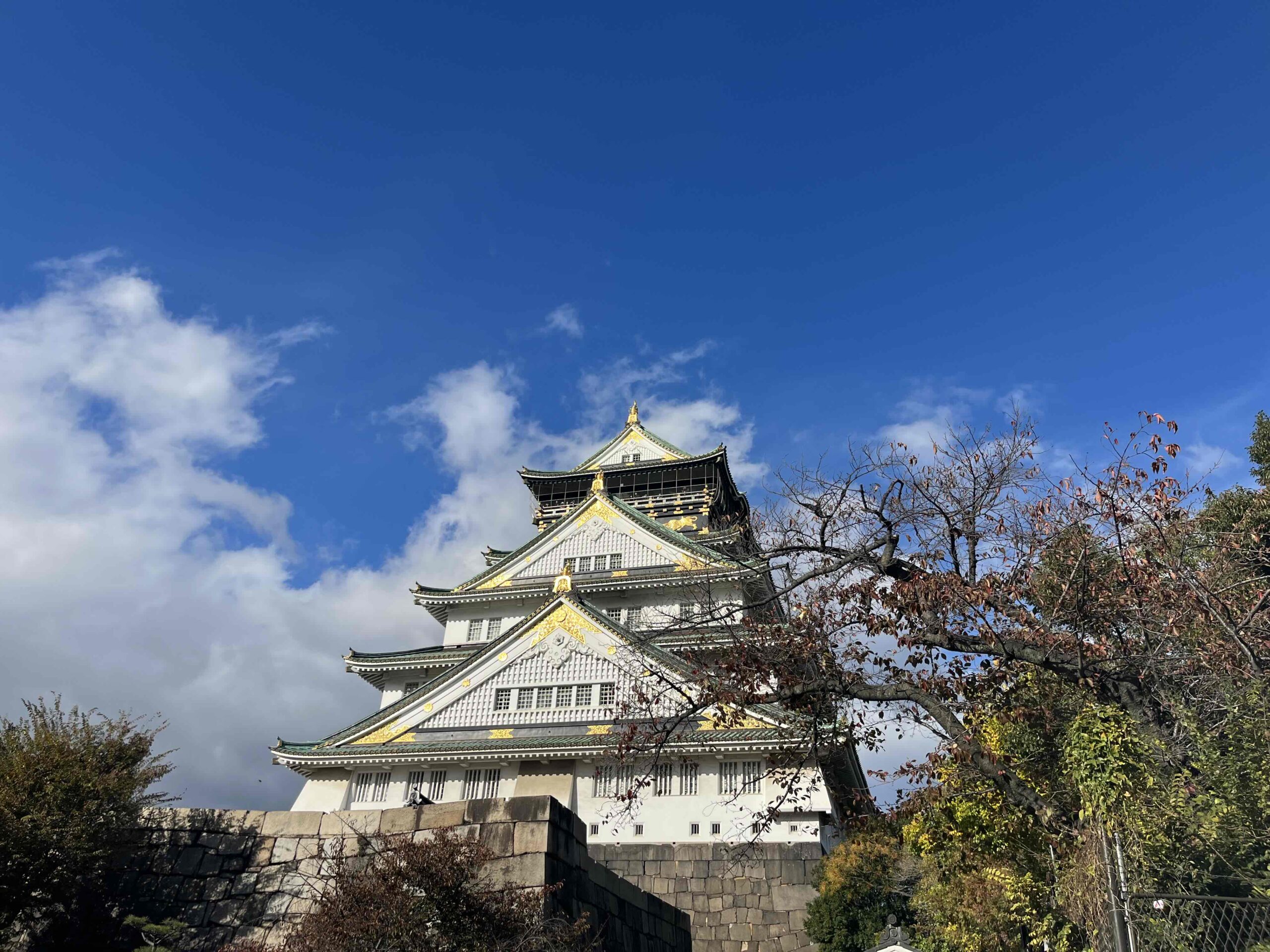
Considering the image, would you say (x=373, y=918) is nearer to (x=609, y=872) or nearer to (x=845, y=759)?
(x=609, y=872)

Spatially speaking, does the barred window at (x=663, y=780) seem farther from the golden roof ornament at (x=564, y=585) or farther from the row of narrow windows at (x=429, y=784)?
the golden roof ornament at (x=564, y=585)

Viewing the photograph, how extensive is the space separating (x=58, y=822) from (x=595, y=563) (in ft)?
72.6

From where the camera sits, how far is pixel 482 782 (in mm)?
23344

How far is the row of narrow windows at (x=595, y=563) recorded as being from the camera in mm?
31109

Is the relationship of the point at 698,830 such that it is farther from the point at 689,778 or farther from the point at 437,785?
the point at 437,785

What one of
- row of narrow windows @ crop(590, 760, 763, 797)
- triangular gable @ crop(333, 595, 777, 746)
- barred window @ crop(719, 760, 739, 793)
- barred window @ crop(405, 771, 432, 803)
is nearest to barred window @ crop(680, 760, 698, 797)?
row of narrow windows @ crop(590, 760, 763, 797)

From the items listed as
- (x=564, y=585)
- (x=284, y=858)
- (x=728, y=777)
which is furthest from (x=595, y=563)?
(x=284, y=858)

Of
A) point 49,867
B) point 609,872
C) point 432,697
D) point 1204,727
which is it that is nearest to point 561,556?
point 432,697

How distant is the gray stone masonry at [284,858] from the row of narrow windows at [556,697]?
40.0 feet

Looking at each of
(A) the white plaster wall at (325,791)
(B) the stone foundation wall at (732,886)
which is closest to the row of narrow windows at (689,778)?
(B) the stone foundation wall at (732,886)

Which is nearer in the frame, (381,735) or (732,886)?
(732,886)

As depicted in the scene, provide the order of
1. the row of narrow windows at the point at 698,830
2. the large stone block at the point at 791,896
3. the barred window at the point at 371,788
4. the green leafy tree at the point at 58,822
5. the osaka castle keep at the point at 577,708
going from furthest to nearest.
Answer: the barred window at the point at 371,788
the osaka castle keep at the point at 577,708
the row of narrow windows at the point at 698,830
the large stone block at the point at 791,896
the green leafy tree at the point at 58,822

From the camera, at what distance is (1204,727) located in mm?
9102

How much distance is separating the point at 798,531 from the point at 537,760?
572 inches
